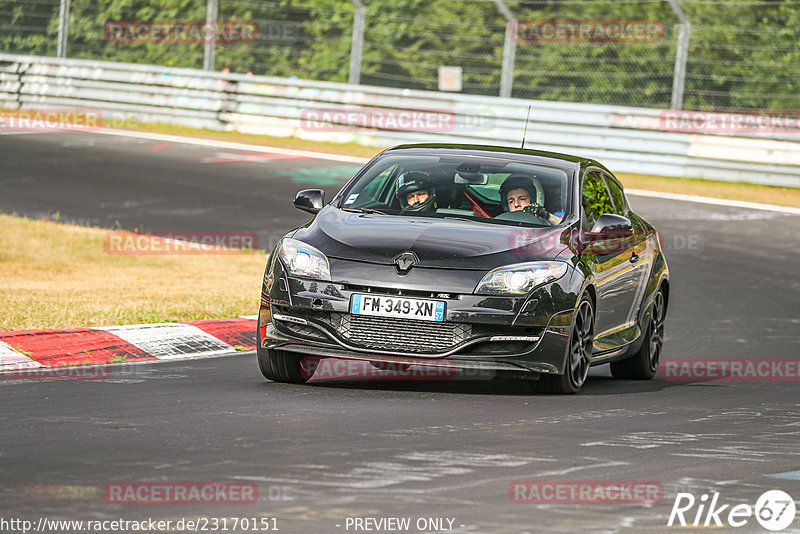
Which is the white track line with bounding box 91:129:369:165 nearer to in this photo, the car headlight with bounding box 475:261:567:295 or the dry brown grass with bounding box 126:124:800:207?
the dry brown grass with bounding box 126:124:800:207

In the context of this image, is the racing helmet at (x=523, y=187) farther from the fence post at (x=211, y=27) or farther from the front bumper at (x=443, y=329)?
the fence post at (x=211, y=27)

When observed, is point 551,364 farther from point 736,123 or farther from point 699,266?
point 736,123

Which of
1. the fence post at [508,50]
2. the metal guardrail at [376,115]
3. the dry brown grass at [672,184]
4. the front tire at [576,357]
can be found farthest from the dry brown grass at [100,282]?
the fence post at [508,50]

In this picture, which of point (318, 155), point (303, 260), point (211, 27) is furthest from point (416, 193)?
point (211, 27)

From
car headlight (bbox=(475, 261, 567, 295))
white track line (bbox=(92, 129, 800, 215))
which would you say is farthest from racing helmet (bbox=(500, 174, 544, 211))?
white track line (bbox=(92, 129, 800, 215))

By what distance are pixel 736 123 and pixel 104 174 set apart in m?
9.73

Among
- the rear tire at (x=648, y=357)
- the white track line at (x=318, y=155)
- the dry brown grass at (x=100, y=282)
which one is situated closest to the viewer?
the rear tire at (x=648, y=357)

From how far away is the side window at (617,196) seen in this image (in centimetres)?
1067

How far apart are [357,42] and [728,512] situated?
69.5 feet

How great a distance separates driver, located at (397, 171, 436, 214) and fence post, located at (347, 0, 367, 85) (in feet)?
54.9

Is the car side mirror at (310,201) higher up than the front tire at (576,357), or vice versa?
the car side mirror at (310,201)

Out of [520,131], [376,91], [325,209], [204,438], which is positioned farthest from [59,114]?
[204,438]

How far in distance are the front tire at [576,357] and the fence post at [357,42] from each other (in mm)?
17534

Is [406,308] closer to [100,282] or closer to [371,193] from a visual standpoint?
[371,193]
